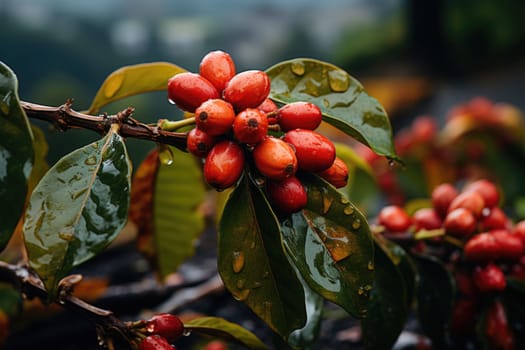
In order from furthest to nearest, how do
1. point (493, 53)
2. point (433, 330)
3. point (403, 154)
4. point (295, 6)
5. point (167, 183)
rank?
point (493, 53)
point (295, 6)
point (403, 154)
point (167, 183)
point (433, 330)

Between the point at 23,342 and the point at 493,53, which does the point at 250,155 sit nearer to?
the point at 23,342

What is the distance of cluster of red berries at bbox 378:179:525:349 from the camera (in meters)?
0.77

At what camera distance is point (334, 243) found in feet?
1.86

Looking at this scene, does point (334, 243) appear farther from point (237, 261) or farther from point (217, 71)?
point (217, 71)

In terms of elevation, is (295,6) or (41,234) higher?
(41,234)

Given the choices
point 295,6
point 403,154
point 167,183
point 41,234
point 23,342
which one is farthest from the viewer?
point 295,6

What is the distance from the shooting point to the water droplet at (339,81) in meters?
0.64

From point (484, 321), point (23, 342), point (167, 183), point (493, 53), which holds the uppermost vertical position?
point (167, 183)

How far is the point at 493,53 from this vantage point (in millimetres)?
4551

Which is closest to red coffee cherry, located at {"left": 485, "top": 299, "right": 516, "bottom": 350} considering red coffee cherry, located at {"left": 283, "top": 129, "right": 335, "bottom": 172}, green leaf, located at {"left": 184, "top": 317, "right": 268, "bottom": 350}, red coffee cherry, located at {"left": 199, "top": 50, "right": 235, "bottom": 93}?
green leaf, located at {"left": 184, "top": 317, "right": 268, "bottom": 350}

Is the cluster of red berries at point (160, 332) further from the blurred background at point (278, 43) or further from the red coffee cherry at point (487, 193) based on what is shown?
the blurred background at point (278, 43)

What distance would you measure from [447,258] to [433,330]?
0.13 meters

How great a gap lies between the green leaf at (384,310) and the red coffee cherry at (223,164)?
0.30m

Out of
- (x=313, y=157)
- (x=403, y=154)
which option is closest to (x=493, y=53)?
(x=403, y=154)
